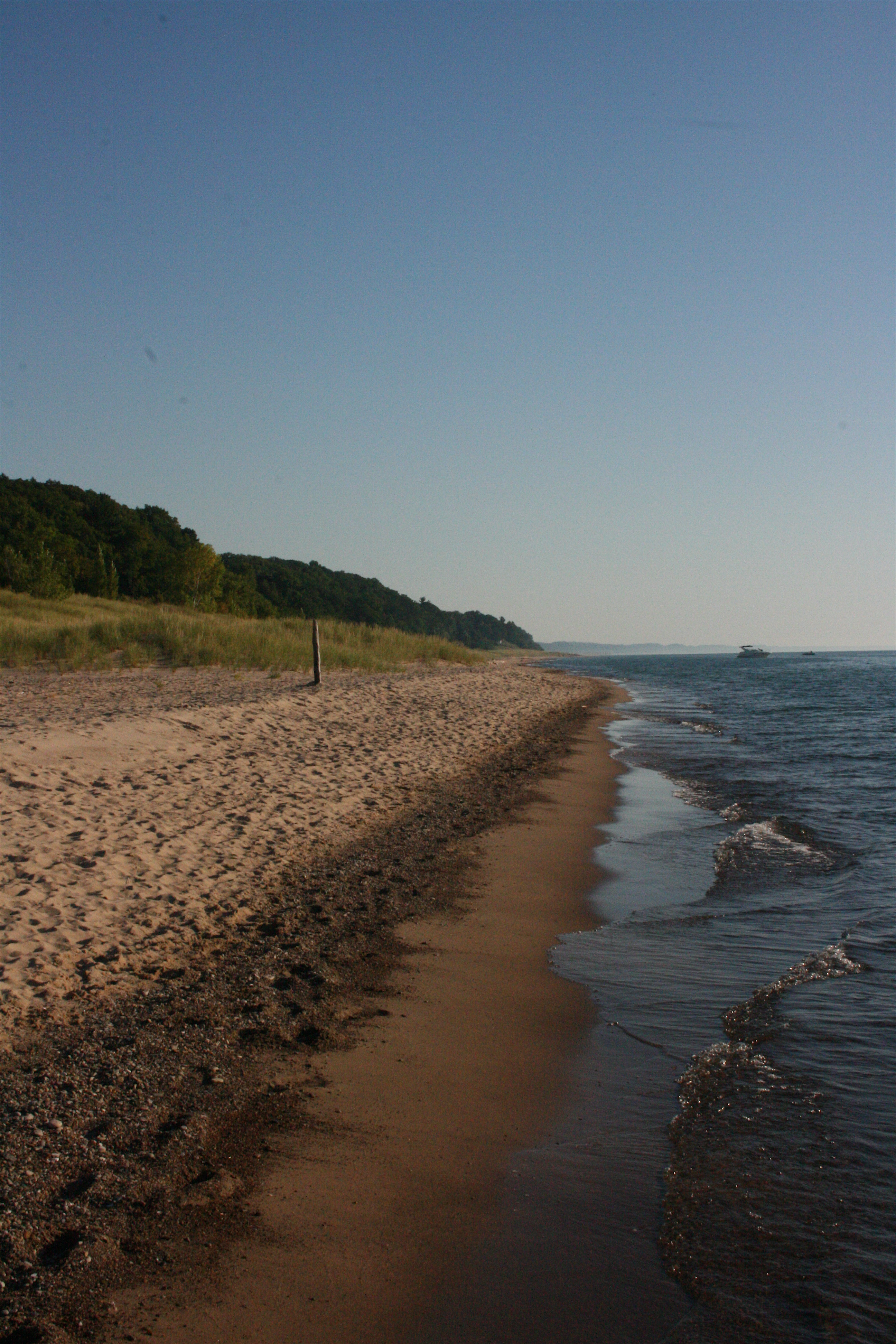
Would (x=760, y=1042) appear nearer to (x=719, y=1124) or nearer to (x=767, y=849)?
(x=719, y=1124)

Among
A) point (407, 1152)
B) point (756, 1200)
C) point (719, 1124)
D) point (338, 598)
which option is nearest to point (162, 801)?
point (407, 1152)

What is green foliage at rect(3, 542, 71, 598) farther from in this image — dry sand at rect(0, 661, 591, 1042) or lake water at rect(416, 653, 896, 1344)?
lake water at rect(416, 653, 896, 1344)

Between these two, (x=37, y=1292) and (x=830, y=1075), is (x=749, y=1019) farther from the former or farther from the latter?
(x=37, y=1292)

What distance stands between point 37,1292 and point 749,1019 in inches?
161

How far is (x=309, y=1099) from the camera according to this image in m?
4.12

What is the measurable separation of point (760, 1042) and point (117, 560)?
211 ft

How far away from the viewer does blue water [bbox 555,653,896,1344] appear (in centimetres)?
311

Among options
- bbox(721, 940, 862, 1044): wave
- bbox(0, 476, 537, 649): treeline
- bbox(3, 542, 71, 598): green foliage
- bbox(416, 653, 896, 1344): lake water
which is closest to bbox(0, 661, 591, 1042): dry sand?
bbox(416, 653, 896, 1344): lake water

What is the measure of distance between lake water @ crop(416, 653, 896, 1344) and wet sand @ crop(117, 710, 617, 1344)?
0.17 meters

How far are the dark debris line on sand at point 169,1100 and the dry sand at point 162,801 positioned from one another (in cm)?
39

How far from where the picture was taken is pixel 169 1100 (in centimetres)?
400

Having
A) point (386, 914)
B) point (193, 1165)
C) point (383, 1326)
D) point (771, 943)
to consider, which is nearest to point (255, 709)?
point (386, 914)

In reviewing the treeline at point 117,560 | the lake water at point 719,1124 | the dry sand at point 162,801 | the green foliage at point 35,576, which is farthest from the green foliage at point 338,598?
the lake water at point 719,1124

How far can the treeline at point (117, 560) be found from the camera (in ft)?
140
